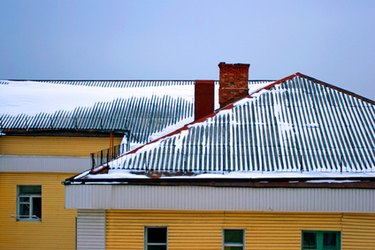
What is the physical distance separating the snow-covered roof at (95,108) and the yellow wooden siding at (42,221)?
1949mm

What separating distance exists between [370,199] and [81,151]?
32.8ft

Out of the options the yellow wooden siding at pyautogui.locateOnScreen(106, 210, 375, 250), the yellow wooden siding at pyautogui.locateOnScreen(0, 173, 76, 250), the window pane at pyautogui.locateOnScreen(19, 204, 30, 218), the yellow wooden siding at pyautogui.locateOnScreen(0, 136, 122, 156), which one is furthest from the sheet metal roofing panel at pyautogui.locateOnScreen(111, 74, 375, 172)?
the window pane at pyautogui.locateOnScreen(19, 204, 30, 218)

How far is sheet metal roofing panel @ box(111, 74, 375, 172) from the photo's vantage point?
10109mm

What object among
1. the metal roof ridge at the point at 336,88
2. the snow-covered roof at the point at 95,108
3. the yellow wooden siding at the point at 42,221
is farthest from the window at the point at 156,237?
the metal roof ridge at the point at 336,88

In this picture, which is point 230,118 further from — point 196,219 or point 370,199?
point 370,199

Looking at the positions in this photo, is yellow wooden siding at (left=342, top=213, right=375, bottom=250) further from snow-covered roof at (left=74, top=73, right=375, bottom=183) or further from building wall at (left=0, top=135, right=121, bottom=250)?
building wall at (left=0, top=135, right=121, bottom=250)

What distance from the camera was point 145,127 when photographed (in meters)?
15.8

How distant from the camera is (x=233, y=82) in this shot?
14.1 metres

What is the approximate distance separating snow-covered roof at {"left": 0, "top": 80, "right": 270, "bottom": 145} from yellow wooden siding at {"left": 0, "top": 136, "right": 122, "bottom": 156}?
1.22ft

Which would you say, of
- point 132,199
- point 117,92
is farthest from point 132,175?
point 117,92

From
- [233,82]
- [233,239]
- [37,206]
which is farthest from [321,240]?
[37,206]

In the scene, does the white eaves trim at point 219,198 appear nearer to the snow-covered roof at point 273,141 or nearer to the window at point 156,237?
the snow-covered roof at point 273,141

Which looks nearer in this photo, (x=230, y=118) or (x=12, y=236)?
(x=230, y=118)

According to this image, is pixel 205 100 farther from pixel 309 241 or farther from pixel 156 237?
pixel 309 241
